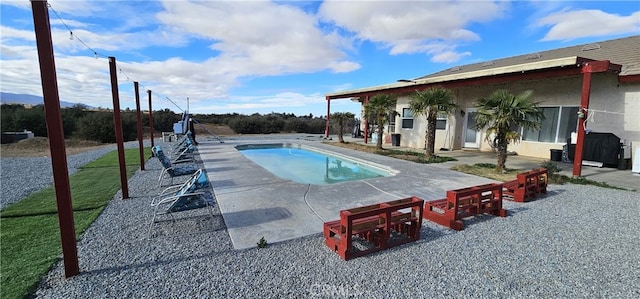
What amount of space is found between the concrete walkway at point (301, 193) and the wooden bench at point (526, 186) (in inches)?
35.7

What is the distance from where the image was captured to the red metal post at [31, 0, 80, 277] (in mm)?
2236

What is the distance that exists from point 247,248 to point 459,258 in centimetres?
233

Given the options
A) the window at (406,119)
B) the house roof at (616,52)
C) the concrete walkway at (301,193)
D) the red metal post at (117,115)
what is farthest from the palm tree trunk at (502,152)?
the red metal post at (117,115)

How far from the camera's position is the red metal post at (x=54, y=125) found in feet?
7.34

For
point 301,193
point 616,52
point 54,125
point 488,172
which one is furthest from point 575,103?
point 54,125

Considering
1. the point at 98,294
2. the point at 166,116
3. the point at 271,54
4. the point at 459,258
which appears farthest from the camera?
the point at 166,116

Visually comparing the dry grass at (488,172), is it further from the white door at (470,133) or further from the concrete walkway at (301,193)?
the white door at (470,133)

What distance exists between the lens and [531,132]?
34.4ft

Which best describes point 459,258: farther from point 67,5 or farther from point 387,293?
point 67,5

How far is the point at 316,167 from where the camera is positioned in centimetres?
1010

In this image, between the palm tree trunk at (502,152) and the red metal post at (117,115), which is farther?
the palm tree trunk at (502,152)

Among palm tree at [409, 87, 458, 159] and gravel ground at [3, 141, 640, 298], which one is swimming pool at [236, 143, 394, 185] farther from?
gravel ground at [3, 141, 640, 298]

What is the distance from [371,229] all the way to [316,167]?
6.99 meters

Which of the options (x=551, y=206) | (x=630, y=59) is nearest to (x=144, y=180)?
(x=551, y=206)
